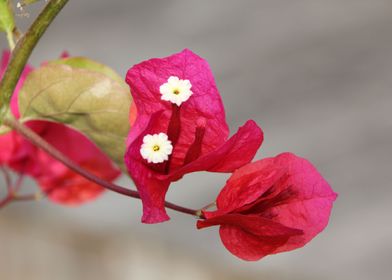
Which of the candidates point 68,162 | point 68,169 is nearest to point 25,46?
point 68,162

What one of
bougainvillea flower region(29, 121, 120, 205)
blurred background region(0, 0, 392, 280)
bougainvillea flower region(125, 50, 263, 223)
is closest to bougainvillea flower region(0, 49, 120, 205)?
bougainvillea flower region(29, 121, 120, 205)

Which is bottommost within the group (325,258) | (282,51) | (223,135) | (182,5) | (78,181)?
(223,135)

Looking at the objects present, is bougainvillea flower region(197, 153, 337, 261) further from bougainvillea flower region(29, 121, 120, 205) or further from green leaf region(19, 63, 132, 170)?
bougainvillea flower region(29, 121, 120, 205)

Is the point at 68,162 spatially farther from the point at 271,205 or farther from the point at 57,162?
the point at 57,162

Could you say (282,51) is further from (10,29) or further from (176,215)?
(10,29)

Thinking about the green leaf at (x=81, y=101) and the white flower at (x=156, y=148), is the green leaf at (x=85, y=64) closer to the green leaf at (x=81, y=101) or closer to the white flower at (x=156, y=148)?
the green leaf at (x=81, y=101)

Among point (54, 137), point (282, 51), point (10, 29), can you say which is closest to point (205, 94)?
point (10, 29)
